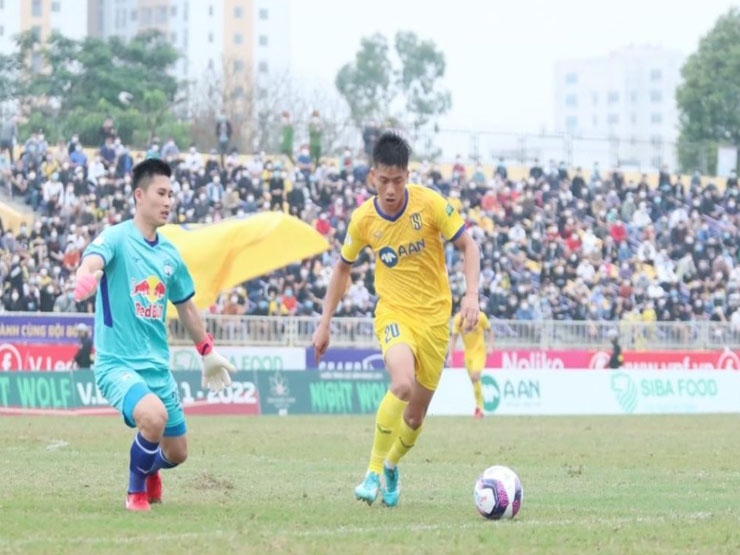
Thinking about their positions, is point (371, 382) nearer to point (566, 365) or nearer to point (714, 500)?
point (566, 365)

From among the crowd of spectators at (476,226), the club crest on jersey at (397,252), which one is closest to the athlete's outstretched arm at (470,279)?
the club crest on jersey at (397,252)

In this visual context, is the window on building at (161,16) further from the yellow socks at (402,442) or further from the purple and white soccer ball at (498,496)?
the purple and white soccer ball at (498,496)

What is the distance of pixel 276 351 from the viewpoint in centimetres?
3244

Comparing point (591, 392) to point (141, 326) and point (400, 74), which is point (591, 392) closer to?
point (141, 326)

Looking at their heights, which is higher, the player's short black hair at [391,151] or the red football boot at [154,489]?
the player's short black hair at [391,151]

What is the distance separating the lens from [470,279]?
35.0 ft

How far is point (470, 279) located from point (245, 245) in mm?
22549

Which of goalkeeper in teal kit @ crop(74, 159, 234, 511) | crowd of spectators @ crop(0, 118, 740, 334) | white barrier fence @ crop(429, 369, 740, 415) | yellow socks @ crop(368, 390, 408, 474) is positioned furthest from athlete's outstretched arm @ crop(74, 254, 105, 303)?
crowd of spectators @ crop(0, 118, 740, 334)

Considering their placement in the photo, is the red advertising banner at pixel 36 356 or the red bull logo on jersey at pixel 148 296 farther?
the red advertising banner at pixel 36 356

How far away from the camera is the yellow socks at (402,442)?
1080 cm

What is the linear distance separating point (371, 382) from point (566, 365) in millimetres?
7127

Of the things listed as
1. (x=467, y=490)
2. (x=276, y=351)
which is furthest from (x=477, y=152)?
(x=467, y=490)

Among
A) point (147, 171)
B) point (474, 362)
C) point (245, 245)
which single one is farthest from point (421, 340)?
point (245, 245)

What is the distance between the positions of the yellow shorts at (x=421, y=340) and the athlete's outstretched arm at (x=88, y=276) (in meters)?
2.23
